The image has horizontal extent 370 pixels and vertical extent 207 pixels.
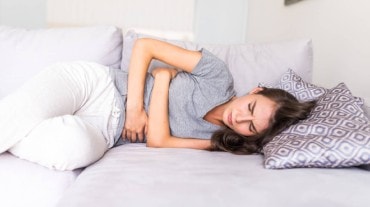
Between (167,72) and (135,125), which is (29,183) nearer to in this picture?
(135,125)

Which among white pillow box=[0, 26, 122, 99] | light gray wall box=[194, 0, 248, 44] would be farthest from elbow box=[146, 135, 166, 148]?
light gray wall box=[194, 0, 248, 44]

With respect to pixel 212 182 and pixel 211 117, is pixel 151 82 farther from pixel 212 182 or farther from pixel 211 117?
pixel 212 182

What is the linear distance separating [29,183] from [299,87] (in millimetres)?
925

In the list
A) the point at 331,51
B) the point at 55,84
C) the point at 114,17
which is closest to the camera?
the point at 55,84

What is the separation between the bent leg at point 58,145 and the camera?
88 cm

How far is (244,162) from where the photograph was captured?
0.98 meters

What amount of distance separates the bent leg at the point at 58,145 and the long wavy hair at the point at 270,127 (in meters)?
0.45

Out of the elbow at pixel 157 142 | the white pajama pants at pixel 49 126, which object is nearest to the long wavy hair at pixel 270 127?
the elbow at pixel 157 142

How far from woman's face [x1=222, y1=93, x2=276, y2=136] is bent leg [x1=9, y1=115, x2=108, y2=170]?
0.48 m

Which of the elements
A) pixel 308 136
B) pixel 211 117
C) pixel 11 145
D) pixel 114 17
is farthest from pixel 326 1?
pixel 114 17

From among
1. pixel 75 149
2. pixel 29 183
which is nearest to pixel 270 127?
pixel 75 149

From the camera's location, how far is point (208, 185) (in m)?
0.75

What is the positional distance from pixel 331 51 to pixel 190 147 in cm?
100

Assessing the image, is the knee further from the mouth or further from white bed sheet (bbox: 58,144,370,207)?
the mouth
